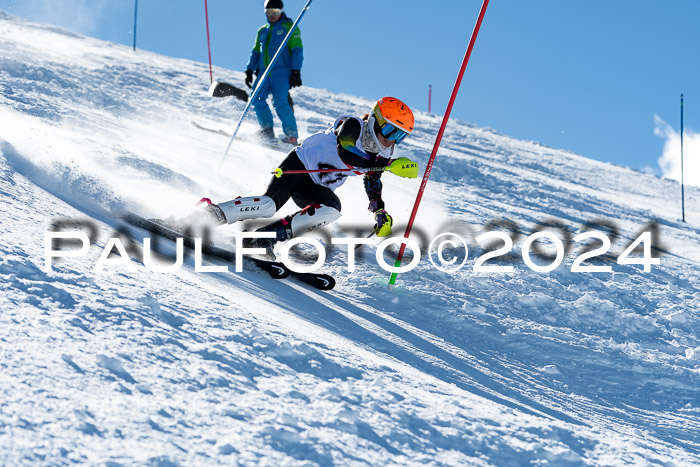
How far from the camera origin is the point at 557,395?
3.52m

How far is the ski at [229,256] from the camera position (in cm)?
416

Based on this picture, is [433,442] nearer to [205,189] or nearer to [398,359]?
[398,359]

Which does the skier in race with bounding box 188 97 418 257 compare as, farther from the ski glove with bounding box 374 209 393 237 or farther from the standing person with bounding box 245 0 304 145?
the standing person with bounding box 245 0 304 145

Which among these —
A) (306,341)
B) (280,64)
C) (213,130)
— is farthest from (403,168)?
(213,130)

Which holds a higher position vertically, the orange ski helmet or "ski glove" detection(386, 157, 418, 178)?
the orange ski helmet

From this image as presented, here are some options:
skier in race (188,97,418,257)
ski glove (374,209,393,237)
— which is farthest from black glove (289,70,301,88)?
ski glove (374,209,393,237)

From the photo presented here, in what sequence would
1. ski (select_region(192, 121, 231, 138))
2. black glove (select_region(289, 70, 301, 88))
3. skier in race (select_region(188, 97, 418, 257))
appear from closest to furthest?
skier in race (select_region(188, 97, 418, 257)) < black glove (select_region(289, 70, 301, 88)) < ski (select_region(192, 121, 231, 138))

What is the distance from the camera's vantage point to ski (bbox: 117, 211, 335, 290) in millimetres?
4156

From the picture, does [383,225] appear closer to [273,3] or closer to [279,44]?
[279,44]

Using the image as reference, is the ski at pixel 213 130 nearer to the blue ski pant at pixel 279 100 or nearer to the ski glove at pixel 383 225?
the blue ski pant at pixel 279 100

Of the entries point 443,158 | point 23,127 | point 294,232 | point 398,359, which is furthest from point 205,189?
point 443,158

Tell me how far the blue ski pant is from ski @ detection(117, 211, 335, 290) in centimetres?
501
